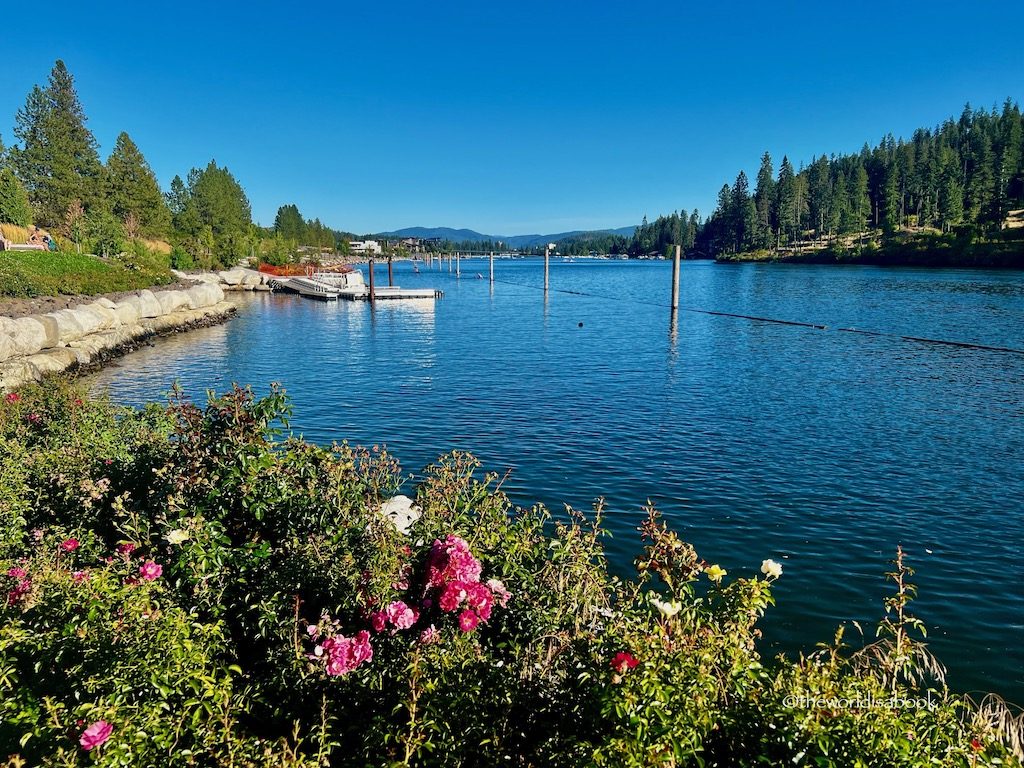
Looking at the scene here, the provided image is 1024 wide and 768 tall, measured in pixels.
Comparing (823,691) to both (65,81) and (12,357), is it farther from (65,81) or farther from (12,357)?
(65,81)

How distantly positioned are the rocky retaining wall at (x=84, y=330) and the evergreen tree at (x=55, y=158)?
30.1 m

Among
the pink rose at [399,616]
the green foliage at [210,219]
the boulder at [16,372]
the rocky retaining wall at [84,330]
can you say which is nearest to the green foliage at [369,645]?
the pink rose at [399,616]

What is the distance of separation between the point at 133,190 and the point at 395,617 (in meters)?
100

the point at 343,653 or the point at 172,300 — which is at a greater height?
the point at 172,300

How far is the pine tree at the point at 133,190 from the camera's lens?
274ft

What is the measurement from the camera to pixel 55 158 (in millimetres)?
71500

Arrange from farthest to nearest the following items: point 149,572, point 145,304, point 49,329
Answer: point 145,304, point 49,329, point 149,572

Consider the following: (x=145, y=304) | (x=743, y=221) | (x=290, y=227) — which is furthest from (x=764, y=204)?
(x=145, y=304)

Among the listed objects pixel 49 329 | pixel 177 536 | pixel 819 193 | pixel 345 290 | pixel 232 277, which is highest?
pixel 819 193

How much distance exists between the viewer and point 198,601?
17.6 ft

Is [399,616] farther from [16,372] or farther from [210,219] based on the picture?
[210,219]

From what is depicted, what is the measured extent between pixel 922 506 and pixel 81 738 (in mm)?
15262

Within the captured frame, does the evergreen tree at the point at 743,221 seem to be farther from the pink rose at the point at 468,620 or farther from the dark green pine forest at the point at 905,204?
the pink rose at the point at 468,620

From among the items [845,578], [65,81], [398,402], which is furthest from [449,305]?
[845,578]
